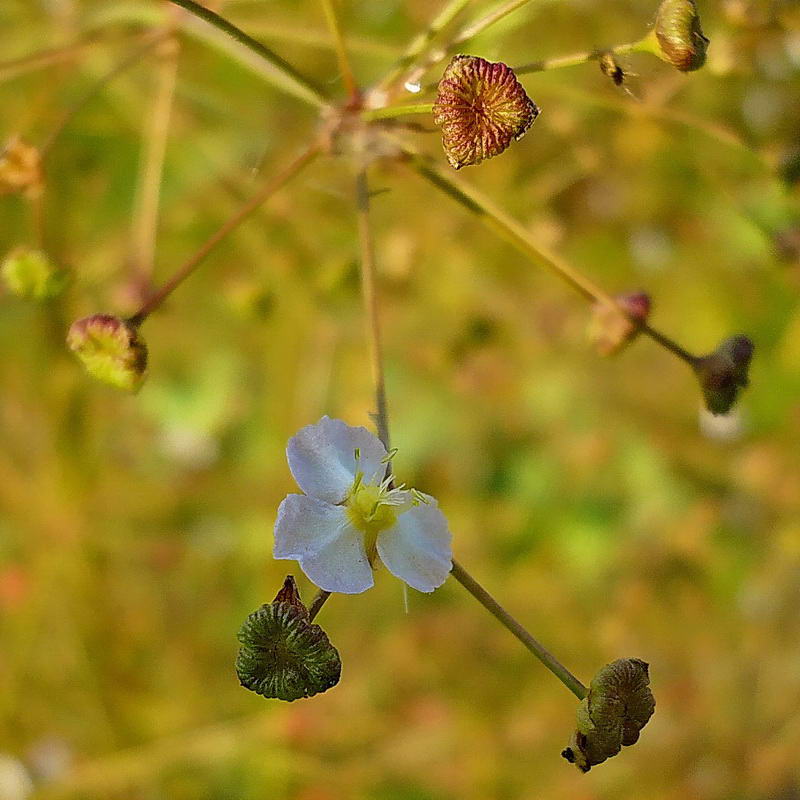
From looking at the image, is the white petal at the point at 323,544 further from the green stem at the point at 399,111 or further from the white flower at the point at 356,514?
the green stem at the point at 399,111

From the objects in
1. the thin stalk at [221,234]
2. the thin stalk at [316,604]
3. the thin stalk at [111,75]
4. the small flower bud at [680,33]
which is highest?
the thin stalk at [111,75]

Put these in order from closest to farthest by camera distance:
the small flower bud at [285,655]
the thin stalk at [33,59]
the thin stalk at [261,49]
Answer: the small flower bud at [285,655] → the thin stalk at [261,49] → the thin stalk at [33,59]

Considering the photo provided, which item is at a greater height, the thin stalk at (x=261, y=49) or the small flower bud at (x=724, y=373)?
the thin stalk at (x=261, y=49)

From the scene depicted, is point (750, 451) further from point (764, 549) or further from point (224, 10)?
point (224, 10)

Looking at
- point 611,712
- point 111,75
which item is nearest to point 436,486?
point 111,75

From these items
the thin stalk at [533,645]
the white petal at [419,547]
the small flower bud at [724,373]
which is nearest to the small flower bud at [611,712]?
the thin stalk at [533,645]

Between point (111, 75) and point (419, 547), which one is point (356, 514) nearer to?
point (419, 547)
